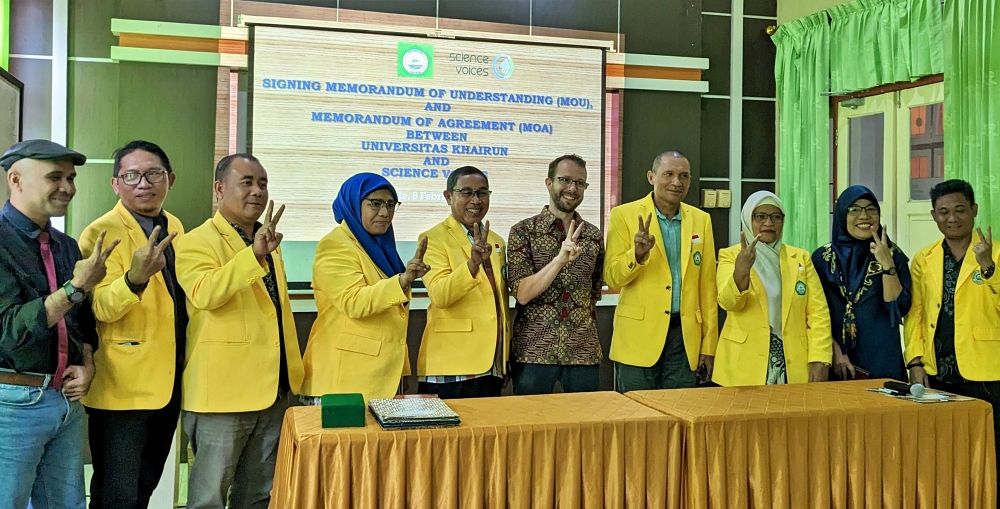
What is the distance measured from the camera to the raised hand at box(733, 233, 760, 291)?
9.62 feet

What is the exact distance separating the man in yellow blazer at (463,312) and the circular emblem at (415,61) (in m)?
1.43

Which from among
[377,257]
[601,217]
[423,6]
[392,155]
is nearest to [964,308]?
[601,217]

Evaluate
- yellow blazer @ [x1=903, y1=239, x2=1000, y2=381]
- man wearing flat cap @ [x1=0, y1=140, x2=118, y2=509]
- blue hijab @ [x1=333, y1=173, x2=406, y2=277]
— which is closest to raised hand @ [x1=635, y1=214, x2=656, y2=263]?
blue hijab @ [x1=333, y1=173, x2=406, y2=277]

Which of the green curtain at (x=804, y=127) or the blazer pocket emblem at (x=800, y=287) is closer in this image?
the blazer pocket emblem at (x=800, y=287)

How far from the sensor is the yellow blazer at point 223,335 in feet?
8.08

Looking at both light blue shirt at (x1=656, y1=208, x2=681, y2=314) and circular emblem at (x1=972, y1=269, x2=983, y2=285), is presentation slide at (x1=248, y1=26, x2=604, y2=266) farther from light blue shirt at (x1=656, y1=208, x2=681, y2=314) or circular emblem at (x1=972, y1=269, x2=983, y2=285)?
circular emblem at (x1=972, y1=269, x2=983, y2=285)

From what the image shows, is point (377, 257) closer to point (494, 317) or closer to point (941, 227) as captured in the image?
point (494, 317)

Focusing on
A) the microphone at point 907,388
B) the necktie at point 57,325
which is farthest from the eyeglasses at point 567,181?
the necktie at point 57,325

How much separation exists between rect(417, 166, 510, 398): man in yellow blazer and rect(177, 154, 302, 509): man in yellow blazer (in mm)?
612

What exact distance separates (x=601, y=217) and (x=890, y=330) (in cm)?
177

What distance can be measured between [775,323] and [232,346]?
7.23 feet

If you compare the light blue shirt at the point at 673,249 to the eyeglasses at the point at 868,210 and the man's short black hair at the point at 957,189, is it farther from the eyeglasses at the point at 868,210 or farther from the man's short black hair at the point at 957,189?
the man's short black hair at the point at 957,189

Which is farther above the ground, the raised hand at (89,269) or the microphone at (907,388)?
the raised hand at (89,269)

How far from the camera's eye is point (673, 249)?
329 centimetres
